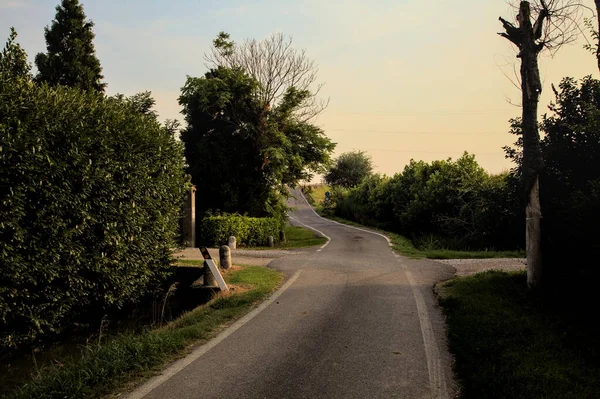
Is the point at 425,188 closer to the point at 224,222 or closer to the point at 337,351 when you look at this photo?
the point at 224,222

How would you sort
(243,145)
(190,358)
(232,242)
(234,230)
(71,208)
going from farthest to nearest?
(243,145)
(234,230)
(232,242)
(71,208)
(190,358)

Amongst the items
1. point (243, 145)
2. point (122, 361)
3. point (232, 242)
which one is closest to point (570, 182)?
point (122, 361)

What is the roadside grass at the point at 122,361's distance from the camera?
4.58 meters

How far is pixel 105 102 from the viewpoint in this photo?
29.7 feet

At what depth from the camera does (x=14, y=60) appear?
303 inches

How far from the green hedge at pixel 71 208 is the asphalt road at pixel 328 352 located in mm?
2832

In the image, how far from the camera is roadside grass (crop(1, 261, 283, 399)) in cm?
458

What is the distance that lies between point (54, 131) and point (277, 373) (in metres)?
5.14

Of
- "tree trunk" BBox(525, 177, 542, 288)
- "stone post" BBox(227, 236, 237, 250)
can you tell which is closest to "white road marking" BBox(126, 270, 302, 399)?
"tree trunk" BBox(525, 177, 542, 288)

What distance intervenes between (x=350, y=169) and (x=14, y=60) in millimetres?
66516

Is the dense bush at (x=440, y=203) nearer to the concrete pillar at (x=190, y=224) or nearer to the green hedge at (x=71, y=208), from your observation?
the green hedge at (x=71, y=208)

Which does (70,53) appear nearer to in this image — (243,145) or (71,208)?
(243,145)

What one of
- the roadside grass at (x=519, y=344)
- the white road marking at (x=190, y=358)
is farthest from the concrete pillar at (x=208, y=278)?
the roadside grass at (x=519, y=344)

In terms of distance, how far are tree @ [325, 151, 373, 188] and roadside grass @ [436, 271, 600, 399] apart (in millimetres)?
63614
